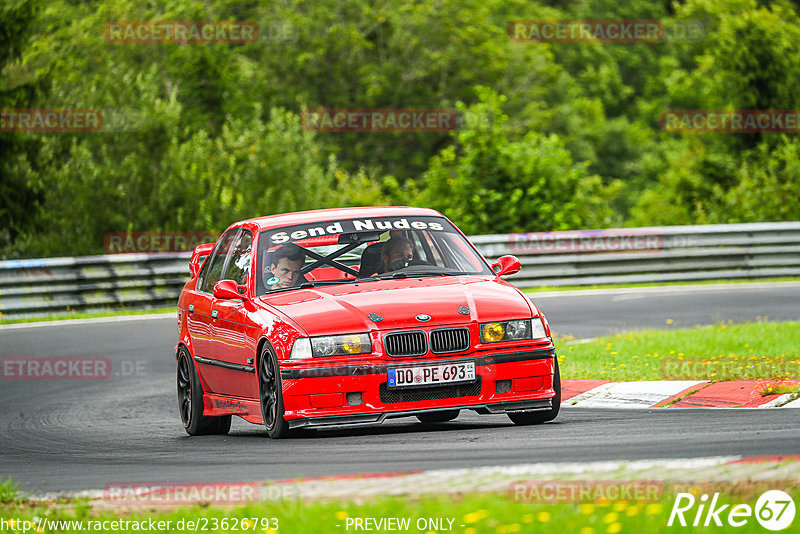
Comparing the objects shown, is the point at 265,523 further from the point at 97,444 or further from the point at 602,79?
the point at 602,79

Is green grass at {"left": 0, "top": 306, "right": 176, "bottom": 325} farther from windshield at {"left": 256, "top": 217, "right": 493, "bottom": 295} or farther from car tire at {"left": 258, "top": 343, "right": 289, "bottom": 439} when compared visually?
car tire at {"left": 258, "top": 343, "right": 289, "bottom": 439}

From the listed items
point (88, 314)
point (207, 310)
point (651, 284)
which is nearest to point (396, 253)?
point (207, 310)

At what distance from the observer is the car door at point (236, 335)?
9.41 metres

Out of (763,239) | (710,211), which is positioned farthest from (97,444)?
(710,211)

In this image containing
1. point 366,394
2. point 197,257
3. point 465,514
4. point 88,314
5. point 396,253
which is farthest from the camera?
point 88,314

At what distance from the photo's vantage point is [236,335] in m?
9.66

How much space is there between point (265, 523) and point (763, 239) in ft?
64.4

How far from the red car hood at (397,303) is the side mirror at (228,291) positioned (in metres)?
0.23

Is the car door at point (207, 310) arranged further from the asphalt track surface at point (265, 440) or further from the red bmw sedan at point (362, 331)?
the asphalt track surface at point (265, 440)

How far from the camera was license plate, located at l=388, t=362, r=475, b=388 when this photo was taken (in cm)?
855

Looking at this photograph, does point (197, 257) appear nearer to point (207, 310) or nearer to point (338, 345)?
point (207, 310)

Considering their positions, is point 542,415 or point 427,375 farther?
point 542,415

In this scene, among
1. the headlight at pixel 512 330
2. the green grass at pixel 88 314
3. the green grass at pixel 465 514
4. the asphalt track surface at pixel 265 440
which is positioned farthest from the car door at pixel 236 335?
the green grass at pixel 88 314

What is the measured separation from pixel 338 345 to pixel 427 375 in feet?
1.93
